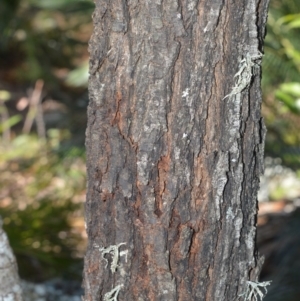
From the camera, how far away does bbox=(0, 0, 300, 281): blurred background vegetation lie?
2.42 meters

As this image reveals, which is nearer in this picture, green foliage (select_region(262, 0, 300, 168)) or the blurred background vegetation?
green foliage (select_region(262, 0, 300, 168))

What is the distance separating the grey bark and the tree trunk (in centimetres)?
27

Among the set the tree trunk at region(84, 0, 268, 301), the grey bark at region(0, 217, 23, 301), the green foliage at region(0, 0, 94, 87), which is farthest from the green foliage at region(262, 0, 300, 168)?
the green foliage at region(0, 0, 94, 87)

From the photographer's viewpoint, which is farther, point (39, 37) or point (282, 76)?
point (39, 37)

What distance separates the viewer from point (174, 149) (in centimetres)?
114

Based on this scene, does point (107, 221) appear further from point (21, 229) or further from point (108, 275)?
point (21, 229)

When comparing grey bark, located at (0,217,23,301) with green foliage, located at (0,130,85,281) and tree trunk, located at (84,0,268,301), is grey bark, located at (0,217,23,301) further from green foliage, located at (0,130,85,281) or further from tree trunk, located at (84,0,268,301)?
green foliage, located at (0,130,85,281)

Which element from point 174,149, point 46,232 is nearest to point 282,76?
point 46,232

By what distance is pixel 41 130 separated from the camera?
4.42 m

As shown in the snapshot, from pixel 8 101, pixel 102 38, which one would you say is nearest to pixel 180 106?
pixel 102 38

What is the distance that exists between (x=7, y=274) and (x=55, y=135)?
2979mm

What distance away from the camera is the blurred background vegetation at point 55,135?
2420 mm

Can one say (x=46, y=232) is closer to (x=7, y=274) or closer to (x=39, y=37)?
(x=7, y=274)

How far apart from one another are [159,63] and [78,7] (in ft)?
5.12
